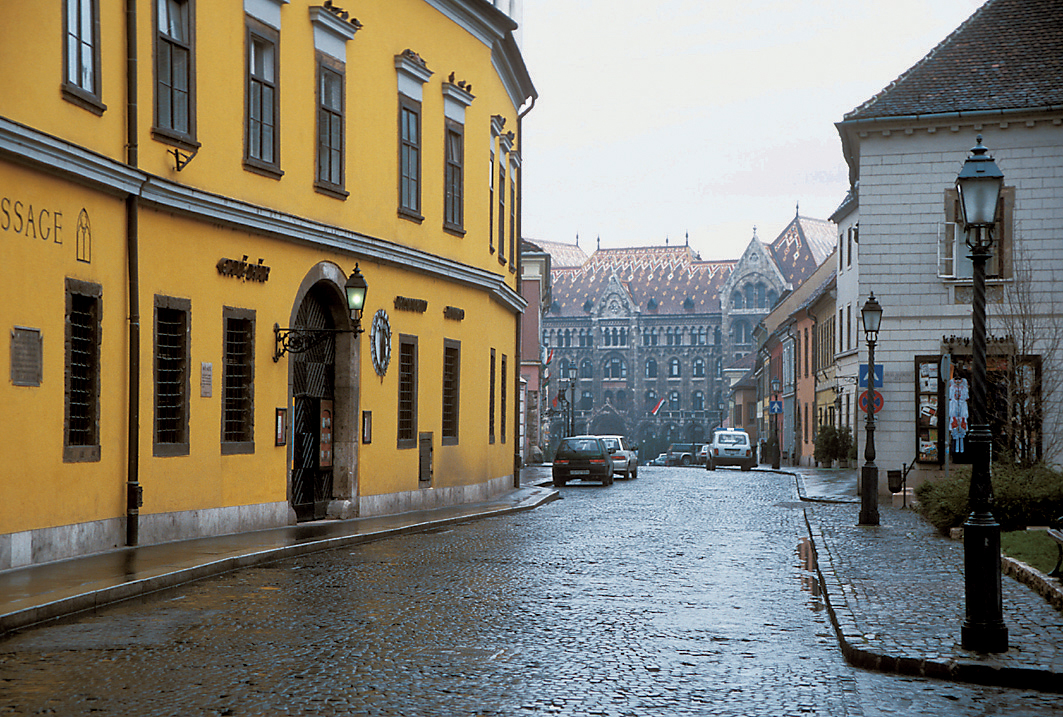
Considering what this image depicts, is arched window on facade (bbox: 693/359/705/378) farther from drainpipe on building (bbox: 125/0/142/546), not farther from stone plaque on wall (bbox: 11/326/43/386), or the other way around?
stone plaque on wall (bbox: 11/326/43/386)

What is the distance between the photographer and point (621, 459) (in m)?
45.8

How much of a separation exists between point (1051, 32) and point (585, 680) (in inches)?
1044

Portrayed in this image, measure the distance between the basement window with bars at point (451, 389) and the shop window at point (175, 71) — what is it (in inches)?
408

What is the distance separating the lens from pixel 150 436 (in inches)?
666

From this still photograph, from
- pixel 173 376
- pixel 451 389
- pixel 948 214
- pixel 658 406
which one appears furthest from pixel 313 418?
pixel 658 406

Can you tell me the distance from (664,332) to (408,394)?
Answer: 11271 centimetres

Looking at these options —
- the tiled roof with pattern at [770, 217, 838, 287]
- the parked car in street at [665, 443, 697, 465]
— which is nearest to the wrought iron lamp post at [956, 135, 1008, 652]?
the parked car in street at [665, 443, 697, 465]

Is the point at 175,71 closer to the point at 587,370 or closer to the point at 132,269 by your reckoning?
the point at 132,269

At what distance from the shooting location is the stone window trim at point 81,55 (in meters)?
14.9

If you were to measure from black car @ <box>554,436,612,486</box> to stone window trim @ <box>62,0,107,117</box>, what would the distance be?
25700 millimetres

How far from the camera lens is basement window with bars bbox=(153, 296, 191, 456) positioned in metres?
17.4

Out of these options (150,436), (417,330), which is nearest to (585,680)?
(150,436)

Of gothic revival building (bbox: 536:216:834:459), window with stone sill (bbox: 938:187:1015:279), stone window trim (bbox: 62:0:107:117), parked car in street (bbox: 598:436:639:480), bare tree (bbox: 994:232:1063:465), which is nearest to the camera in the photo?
stone window trim (bbox: 62:0:107:117)

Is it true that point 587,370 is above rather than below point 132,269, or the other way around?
above
